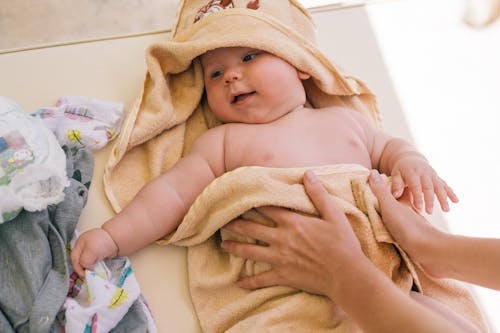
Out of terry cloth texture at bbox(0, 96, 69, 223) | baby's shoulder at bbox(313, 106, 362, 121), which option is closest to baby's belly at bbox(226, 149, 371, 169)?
baby's shoulder at bbox(313, 106, 362, 121)

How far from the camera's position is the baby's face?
2.84 ft

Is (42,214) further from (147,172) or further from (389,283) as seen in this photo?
(389,283)

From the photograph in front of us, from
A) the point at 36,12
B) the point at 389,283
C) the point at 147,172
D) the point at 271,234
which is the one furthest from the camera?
the point at 36,12

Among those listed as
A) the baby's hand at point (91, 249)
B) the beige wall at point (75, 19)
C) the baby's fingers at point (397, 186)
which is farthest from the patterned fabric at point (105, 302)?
the beige wall at point (75, 19)

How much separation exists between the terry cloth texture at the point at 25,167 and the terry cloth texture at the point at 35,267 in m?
0.04

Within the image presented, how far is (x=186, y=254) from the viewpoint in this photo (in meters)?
0.82

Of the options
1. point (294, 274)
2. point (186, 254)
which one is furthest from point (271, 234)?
point (186, 254)

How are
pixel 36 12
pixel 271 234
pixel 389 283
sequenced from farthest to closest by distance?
pixel 36 12 → pixel 271 234 → pixel 389 283

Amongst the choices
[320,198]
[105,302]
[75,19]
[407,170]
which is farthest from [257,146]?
[75,19]

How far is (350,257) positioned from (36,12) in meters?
1.42

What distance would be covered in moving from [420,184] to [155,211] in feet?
1.58

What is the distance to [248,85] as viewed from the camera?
0.86 metres

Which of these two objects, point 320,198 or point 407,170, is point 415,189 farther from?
point 320,198

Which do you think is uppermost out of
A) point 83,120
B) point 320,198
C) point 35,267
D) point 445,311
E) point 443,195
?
point 83,120
